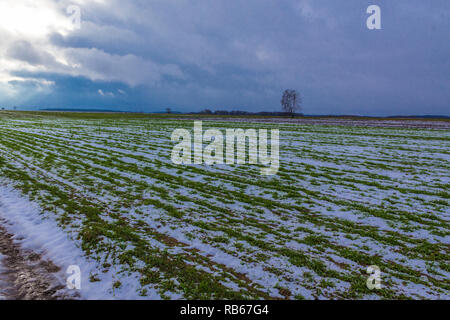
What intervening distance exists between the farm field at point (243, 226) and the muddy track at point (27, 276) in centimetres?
50

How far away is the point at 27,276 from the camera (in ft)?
19.0

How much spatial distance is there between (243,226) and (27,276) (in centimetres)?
583

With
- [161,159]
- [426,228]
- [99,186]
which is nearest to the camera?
[426,228]

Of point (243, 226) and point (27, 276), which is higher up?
point (243, 226)

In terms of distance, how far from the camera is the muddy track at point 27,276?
5.19m

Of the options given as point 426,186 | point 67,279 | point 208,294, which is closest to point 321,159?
point 426,186

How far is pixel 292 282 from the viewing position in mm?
5648

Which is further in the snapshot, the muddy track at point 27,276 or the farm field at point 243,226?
the farm field at point 243,226

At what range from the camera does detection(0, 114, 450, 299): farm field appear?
560 centimetres

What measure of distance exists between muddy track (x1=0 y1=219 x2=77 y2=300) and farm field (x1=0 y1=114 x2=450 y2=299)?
497 millimetres
